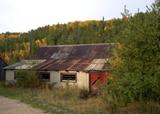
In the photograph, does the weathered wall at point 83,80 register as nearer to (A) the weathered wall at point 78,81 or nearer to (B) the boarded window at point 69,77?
(A) the weathered wall at point 78,81

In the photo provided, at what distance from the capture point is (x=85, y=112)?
17.4 m

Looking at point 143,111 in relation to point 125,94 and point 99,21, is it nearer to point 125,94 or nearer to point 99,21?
point 125,94

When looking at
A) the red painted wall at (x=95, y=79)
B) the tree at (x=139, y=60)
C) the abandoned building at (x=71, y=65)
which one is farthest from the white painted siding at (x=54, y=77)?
the tree at (x=139, y=60)

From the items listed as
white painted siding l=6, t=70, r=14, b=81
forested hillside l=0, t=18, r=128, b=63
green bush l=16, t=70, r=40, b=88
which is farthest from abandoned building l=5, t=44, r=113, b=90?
forested hillside l=0, t=18, r=128, b=63

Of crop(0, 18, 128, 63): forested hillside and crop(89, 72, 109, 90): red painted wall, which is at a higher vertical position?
crop(0, 18, 128, 63): forested hillside

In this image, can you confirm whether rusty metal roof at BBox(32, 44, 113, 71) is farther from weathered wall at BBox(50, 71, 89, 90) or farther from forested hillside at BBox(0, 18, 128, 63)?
forested hillside at BBox(0, 18, 128, 63)

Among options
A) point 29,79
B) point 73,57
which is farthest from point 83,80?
point 73,57

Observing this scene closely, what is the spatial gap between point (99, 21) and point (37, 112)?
234 feet

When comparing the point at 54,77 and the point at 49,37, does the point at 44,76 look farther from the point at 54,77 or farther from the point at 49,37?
the point at 49,37

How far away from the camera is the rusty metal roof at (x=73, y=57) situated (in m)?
33.4

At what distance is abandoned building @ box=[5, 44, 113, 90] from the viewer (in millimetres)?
31875

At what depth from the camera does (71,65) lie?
34312mm

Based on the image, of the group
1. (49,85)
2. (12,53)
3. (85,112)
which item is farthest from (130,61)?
(12,53)

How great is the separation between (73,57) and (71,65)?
9.58ft
